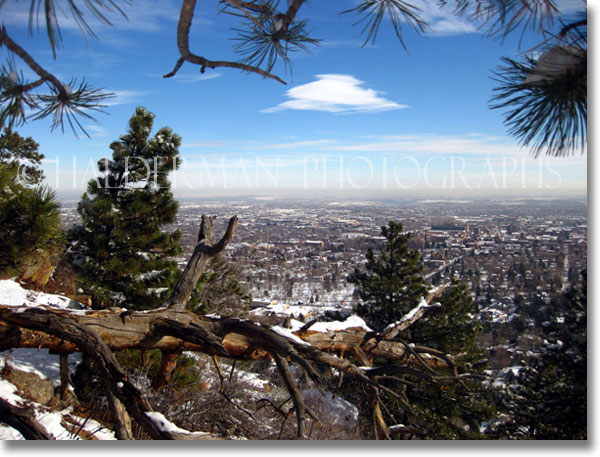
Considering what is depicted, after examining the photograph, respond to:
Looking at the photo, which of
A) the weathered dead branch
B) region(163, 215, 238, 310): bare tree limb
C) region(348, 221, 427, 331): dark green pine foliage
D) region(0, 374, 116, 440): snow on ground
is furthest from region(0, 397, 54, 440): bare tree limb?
region(348, 221, 427, 331): dark green pine foliage

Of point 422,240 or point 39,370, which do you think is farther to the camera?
point 39,370

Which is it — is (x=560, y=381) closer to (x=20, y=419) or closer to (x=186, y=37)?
(x=186, y=37)

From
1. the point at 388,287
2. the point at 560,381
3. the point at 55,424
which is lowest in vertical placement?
the point at 55,424

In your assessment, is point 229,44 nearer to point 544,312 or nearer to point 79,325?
point 79,325

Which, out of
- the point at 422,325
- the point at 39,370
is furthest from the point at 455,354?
the point at 39,370

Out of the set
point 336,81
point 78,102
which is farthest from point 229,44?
A: point 78,102

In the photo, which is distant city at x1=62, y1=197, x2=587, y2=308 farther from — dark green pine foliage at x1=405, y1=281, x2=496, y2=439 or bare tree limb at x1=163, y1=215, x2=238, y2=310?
dark green pine foliage at x1=405, y1=281, x2=496, y2=439
